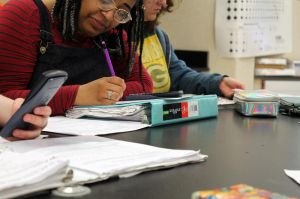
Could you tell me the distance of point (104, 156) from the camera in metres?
0.60

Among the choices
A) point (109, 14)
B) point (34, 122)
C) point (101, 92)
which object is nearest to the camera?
point (34, 122)

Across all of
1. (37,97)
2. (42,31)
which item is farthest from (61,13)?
(37,97)

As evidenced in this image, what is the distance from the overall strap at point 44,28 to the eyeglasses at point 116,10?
15cm

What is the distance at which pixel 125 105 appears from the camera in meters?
0.98

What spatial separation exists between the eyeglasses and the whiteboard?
1149 millimetres

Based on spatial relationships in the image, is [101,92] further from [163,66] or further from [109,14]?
[163,66]

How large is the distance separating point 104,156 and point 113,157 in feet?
0.05

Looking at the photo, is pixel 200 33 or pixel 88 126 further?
pixel 200 33

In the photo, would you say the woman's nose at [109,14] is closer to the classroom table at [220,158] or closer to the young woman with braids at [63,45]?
the young woman with braids at [63,45]

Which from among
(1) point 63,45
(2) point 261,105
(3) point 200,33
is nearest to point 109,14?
(1) point 63,45

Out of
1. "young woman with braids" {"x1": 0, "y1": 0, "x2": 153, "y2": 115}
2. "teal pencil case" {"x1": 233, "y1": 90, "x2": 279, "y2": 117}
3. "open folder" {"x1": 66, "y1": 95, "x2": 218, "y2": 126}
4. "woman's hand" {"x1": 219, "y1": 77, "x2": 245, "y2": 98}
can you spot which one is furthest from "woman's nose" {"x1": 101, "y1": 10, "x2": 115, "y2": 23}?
"woman's hand" {"x1": 219, "y1": 77, "x2": 245, "y2": 98}

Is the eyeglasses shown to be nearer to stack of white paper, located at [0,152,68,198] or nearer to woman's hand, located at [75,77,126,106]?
woman's hand, located at [75,77,126,106]

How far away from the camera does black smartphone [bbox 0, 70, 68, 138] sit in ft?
2.10

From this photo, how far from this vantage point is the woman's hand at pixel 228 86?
1502 millimetres
